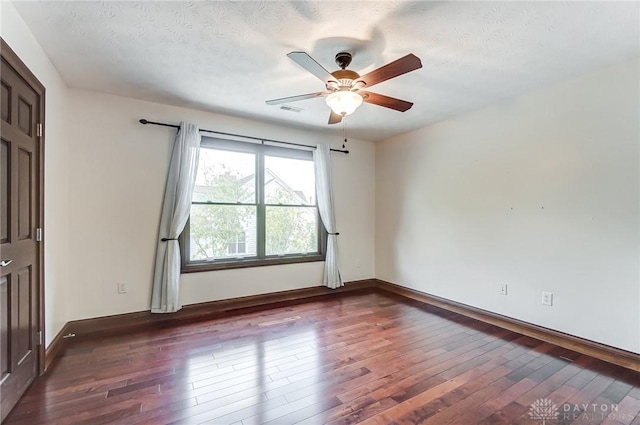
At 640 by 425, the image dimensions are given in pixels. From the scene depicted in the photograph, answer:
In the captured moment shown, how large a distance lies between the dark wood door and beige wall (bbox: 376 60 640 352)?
411cm

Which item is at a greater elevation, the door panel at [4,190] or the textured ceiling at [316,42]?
the textured ceiling at [316,42]

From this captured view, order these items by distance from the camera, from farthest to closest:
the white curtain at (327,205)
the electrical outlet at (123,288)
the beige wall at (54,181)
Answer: the white curtain at (327,205)
the electrical outlet at (123,288)
the beige wall at (54,181)

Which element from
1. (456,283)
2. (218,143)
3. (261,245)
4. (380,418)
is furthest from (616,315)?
(218,143)

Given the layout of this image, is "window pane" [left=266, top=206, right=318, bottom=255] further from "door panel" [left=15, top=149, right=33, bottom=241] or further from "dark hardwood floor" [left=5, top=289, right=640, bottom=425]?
"door panel" [left=15, top=149, right=33, bottom=241]

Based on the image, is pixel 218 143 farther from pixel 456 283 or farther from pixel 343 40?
pixel 456 283

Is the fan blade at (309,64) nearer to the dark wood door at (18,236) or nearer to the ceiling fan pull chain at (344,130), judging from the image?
the dark wood door at (18,236)

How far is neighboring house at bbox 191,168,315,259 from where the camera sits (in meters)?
3.68

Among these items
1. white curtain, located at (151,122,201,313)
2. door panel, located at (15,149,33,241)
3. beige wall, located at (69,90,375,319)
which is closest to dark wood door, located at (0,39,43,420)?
door panel, located at (15,149,33,241)

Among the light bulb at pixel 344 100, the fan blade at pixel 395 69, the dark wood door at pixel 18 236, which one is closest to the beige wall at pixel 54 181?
the dark wood door at pixel 18 236

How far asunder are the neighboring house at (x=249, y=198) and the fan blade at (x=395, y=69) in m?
2.31

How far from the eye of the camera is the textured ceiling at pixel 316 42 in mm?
1819

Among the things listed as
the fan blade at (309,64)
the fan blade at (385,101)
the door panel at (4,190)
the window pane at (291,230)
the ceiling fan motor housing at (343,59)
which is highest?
the ceiling fan motor housing at (343,59)

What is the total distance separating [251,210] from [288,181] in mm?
711

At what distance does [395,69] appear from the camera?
195cm
